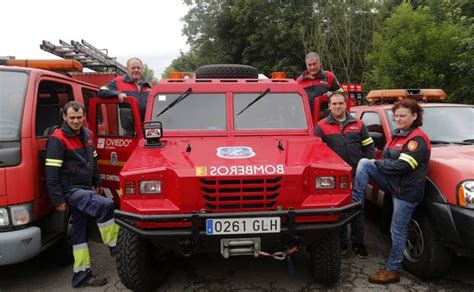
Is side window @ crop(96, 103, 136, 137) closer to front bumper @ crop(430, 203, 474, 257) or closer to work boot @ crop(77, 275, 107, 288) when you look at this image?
work boot @ crop(77, 275, 107, 288)

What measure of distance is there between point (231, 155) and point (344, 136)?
4.99 ft

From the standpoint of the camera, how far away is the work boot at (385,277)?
150 inches

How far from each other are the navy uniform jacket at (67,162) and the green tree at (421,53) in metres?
8.49

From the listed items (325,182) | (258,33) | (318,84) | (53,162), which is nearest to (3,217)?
(53,162)

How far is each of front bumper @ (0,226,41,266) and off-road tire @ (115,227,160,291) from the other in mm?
748

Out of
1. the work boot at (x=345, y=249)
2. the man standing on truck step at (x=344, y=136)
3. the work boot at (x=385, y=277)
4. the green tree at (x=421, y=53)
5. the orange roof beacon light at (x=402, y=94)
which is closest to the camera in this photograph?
the work boot at (x=385, y=277)

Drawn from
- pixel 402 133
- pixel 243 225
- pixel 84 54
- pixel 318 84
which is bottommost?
pixel 243 225

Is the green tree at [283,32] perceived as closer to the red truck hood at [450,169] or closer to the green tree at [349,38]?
the green tree at [349,38]

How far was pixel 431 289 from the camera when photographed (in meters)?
3.67

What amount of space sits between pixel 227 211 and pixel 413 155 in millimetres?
1717

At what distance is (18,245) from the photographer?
3.43 meters

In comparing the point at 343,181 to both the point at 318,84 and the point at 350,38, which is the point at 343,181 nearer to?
the point at 318,84

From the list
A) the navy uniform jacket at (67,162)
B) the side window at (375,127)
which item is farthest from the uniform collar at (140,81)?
the side window at (375,127)

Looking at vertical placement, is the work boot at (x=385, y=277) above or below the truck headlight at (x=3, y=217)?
below
